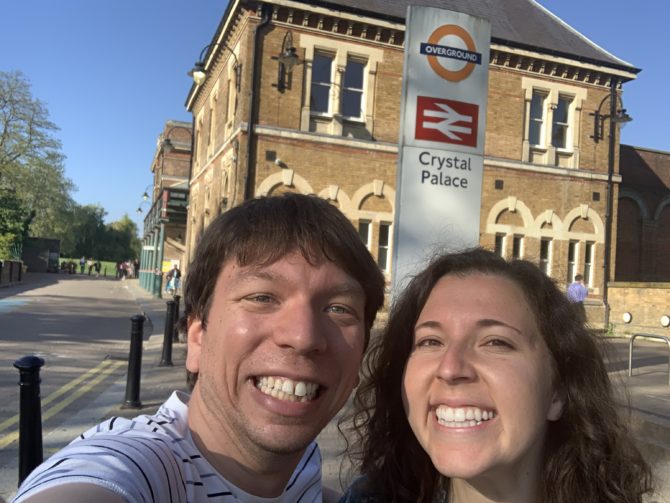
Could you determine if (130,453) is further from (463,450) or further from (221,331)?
(463,450)

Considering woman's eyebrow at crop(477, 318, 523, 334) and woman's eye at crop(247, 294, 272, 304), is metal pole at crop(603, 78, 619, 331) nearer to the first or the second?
woman's eyebrow at crop(477, 318, 523, 334)

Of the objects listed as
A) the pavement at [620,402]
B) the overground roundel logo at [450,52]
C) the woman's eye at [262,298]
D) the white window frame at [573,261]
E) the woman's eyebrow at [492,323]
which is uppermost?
the overground roundel logo at [450,52]

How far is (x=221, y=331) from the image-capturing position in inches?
68.3

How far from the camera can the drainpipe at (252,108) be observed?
52.3 feet

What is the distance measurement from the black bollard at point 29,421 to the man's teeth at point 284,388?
2764 millimetres

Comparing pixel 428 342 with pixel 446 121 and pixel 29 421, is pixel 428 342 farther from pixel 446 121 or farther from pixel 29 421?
pixel 446 121

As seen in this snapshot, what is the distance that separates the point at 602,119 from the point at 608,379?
20.7 m

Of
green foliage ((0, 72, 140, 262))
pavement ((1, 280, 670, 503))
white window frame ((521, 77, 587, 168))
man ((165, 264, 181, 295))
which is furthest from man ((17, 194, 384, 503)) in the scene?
green foliage ((0, 72, 140, 262))

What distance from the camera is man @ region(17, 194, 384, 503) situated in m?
1.62

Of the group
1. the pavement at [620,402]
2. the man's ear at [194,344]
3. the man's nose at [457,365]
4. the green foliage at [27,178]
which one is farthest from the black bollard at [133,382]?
the green foliage at [27,178]

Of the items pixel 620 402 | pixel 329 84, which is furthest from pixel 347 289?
pixel 329 84

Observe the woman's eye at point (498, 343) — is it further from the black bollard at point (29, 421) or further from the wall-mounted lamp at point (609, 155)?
the wall-mounted lamp at point (609, 155)

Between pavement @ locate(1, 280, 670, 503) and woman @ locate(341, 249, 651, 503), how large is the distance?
0.30 m

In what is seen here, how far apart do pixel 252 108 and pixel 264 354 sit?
15.2 m
